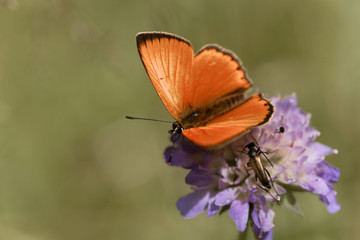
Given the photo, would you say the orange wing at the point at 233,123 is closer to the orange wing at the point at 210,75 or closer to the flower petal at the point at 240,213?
the orange wing at the point at 210,75

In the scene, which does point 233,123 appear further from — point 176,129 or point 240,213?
point 240,213

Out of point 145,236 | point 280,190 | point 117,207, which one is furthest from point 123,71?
point 280,190

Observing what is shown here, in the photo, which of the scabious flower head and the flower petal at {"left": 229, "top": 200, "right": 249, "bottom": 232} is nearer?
the flower petal at {"left": 229, "top": 200, "right": 249, "bottom": 232}

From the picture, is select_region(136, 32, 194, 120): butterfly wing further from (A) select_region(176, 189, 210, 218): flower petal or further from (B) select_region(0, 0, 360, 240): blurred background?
(B) select_region(0, 0, 360, 240): blurred background

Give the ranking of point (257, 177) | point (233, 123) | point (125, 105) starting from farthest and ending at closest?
point (125, 105), point (257, 177), point (233, 123)

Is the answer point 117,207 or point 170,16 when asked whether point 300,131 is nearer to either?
point 170,16

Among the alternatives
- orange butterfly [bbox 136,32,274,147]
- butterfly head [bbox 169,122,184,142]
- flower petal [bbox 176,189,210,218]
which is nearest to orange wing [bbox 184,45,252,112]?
orange butterfly [bbox 136,32,274,147]

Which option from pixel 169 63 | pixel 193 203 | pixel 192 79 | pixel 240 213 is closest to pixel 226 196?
pixel 240 213

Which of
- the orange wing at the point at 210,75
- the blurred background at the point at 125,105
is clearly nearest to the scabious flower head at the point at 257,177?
the orange wing at the point at 210,75
